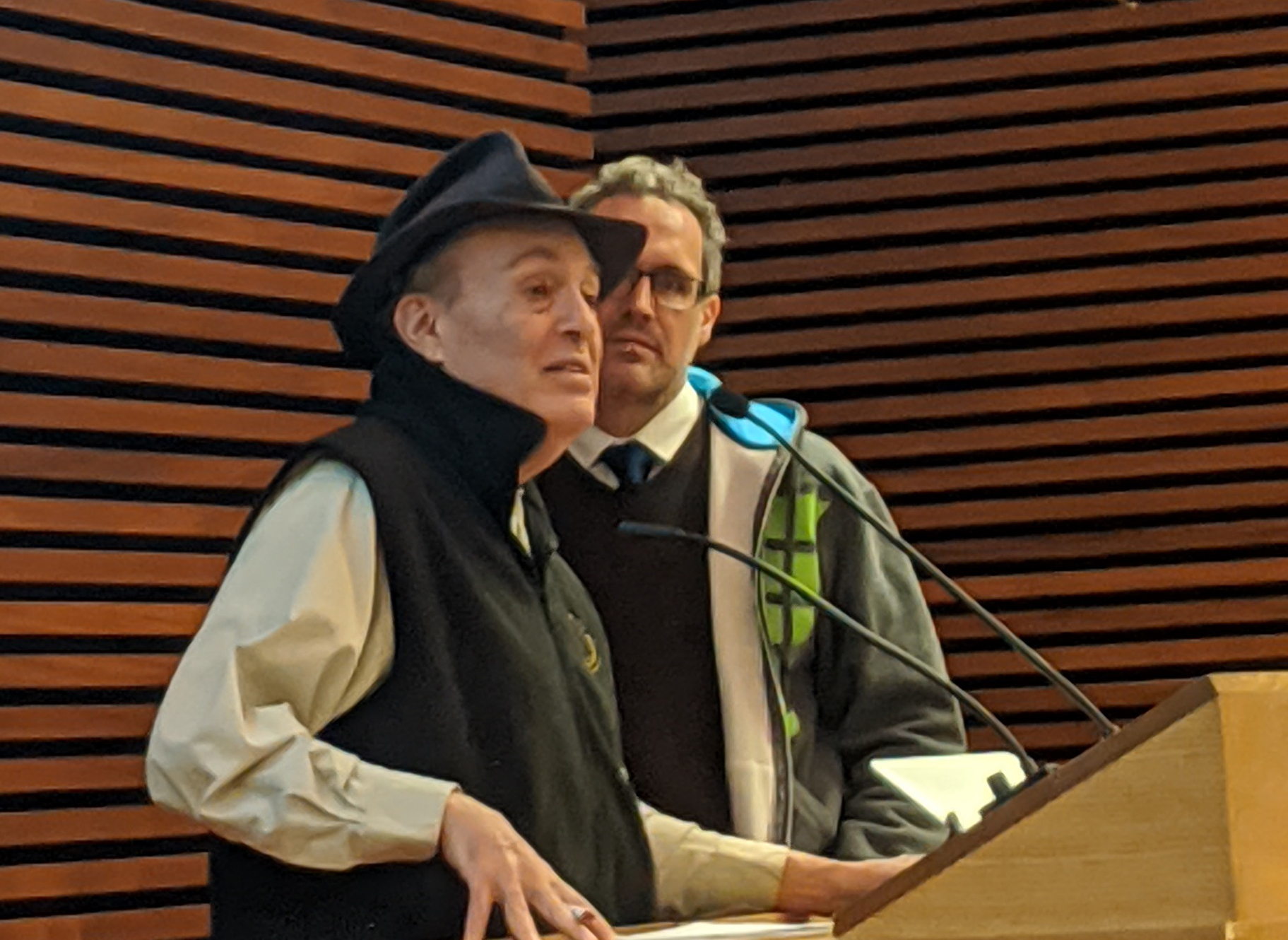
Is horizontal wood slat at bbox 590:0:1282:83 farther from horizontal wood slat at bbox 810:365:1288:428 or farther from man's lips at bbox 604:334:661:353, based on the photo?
man's lips at bbox 604:334:661:353

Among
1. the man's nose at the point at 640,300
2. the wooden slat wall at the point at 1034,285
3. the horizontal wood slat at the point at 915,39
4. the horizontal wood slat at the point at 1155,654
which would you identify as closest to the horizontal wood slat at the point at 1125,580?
the wooden slat wall at the point at 1034,285

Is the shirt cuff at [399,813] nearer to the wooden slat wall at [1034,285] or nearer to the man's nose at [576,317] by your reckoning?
the man's nose at [576,317]

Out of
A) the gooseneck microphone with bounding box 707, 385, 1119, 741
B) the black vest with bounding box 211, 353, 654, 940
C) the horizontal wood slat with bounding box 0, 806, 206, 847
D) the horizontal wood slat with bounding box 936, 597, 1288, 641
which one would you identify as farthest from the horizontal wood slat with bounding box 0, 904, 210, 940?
the horizontal wood slat with bounding box 936, 597, 1288, 641

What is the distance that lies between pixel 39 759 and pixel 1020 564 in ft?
6.50

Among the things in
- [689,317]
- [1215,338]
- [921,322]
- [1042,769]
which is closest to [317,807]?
[1042,769]

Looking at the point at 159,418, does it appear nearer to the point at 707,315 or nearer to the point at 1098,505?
the point at 707,315

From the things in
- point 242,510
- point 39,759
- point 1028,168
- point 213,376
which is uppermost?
point 1028,168

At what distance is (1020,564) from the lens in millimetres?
4172

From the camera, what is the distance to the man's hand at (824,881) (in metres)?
2.09

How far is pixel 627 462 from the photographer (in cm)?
292

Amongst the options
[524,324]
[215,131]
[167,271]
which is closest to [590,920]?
[524,324]

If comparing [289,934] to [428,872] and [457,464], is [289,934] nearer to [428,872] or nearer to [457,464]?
[428,872]

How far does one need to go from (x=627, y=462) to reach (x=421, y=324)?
2.13ft

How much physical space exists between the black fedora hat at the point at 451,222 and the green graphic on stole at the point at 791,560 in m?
0.58
